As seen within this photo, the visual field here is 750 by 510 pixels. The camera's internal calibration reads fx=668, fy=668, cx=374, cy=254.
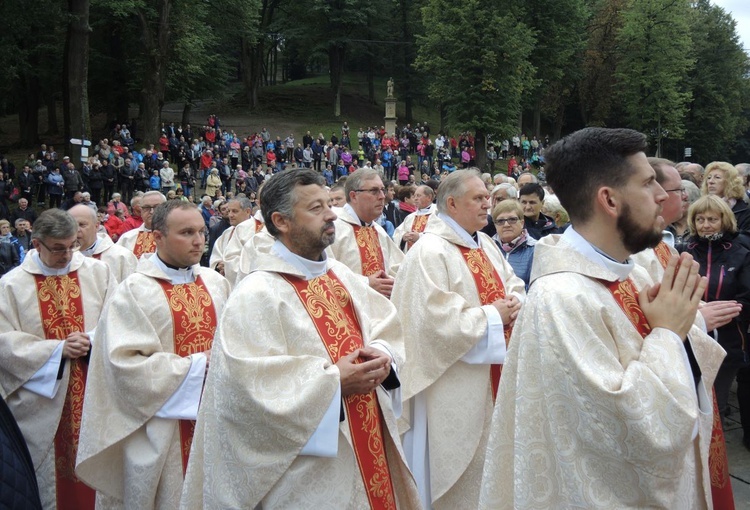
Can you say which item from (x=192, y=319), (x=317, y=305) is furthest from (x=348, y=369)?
(x=192, y=319)

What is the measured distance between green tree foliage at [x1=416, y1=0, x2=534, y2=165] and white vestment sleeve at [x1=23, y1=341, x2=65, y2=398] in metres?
34.4

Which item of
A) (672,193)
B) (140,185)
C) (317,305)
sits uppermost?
(672,193)

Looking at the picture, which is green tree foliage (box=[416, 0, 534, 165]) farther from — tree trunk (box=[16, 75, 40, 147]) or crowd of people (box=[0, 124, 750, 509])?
crowd of people (box=[0, 124, 750, 509])

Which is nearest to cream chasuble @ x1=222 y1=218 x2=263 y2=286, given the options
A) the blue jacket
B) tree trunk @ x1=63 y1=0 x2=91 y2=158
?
the blue jacket

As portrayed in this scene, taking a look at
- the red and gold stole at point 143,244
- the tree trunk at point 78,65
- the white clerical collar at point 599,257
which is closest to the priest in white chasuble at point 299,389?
the white clerical collar at point 599,257

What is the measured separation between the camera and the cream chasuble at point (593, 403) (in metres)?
2.09

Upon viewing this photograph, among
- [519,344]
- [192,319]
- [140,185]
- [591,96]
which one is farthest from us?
[591,96]

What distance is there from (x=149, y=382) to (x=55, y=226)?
1.59 meters

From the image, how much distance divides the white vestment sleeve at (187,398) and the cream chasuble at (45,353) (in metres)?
1.18

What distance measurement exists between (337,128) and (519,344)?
41497 millimetres

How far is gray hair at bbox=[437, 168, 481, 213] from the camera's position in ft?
15.7

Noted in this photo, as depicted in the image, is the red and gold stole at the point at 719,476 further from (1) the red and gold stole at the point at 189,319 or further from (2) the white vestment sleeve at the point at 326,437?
(1) the red and gold stole at the point at 189,319

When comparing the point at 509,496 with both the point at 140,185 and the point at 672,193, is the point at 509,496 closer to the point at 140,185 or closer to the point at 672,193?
the point at 672,193

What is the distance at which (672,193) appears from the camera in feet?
12.7
